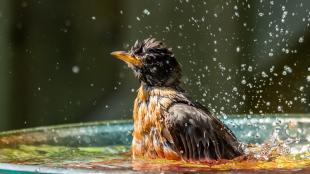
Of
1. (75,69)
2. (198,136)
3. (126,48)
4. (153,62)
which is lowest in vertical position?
(198,136)

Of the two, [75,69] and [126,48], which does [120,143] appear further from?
[75,69]

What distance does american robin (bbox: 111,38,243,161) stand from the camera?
3.55 metres

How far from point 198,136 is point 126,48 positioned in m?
4.73

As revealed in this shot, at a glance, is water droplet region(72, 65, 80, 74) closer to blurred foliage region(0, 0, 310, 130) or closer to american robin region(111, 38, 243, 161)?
blurred foliage region(0, 0, 310, 130)

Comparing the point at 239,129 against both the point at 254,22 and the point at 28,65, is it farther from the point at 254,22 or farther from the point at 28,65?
the point at 28,65

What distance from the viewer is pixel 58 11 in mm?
8750

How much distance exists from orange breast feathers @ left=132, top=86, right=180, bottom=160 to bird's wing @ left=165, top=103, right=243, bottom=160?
0.11 ft

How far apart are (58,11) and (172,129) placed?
5307 mm

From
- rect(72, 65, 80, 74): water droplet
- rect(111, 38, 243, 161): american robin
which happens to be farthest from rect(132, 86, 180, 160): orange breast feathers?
rect(72, 65, 80, 74): water droplet

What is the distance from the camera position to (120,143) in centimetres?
405

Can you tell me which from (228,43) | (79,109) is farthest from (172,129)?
(79,109)

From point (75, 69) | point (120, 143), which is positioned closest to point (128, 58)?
point (120, 143)

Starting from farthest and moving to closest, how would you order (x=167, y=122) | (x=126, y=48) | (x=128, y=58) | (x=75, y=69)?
1. (x=75, y=69)
2. (x=126, y=48)
3. (x=128, y=58)
4. (x=167, y=122)

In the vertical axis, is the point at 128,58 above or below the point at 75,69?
below
